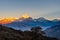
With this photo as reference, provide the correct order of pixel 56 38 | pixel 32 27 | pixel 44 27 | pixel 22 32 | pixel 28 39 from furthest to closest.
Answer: pixel 22 32 → pixel 28 39 → pixel 56 38 → pixel 32 27 → pixel 44 27

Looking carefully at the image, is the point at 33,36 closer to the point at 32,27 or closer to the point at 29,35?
the point at 29,35

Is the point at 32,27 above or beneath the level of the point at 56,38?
above

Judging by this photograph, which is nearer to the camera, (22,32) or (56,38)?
(56,38)

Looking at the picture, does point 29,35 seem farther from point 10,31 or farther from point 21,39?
point 10,31

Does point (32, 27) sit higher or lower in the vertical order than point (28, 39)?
higher

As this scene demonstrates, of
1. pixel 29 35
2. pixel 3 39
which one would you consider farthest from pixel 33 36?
pixel 3 39

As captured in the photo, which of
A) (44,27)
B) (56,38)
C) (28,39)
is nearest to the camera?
(44,27)

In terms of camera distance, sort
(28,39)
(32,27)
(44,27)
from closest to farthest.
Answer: (44,27)
(32,27)
(28,39)

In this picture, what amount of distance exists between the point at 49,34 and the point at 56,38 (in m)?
1.89

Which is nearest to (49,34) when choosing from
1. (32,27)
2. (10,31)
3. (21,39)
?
(32,27)

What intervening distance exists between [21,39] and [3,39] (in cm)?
774

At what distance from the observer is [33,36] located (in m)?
41.0

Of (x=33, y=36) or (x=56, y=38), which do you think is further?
(x=33, y=36)

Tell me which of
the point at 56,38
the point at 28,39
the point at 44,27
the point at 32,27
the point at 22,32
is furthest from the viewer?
the point at 22,32
